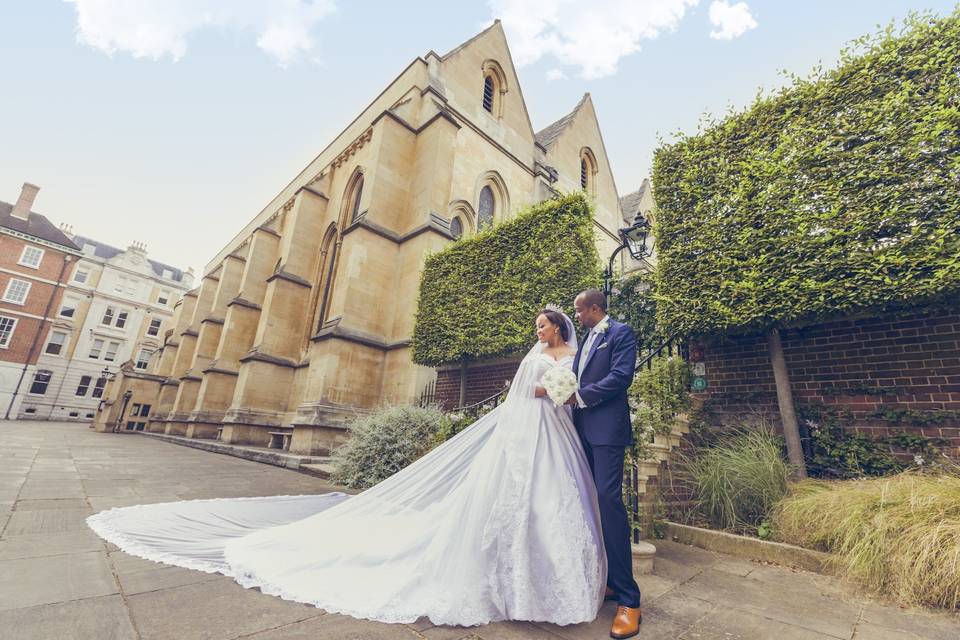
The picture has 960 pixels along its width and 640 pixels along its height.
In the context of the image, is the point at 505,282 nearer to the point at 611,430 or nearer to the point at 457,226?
the point at 457,226

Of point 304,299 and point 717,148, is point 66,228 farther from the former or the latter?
point 717,148

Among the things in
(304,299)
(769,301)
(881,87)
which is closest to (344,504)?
(769,301)

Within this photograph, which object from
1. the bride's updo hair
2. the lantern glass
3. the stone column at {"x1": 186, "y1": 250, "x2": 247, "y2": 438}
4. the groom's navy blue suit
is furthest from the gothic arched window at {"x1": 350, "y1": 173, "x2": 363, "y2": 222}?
the groom's navy blue suit

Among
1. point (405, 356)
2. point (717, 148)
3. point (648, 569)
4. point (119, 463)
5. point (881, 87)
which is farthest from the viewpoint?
point (405, 356)

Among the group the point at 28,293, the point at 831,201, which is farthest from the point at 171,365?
the point at 831,201

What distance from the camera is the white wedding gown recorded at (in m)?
2.18

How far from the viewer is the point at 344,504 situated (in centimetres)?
337

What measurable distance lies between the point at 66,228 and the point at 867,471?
5473cm

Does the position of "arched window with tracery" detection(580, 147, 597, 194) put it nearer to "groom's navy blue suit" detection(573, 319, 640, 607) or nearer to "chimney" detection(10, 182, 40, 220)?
"groom's navy blue suit" detection(573, 319, 640, 607)

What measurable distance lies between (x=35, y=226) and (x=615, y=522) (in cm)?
4771

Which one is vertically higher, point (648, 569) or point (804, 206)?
point (804, 206)

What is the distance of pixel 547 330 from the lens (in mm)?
3018

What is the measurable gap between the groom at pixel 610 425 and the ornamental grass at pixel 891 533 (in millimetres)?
1949

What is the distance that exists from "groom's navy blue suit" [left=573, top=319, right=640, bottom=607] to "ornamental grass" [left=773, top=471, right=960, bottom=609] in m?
2.05
